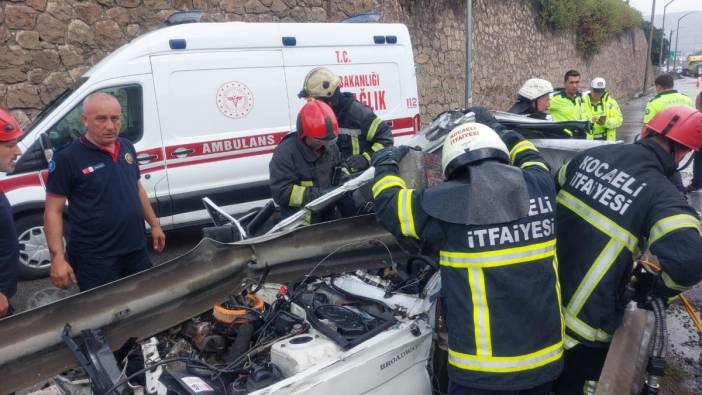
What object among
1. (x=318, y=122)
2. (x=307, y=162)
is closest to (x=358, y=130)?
(x=307, y=162)

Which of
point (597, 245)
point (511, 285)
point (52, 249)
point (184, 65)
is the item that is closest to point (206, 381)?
point (511, 285)

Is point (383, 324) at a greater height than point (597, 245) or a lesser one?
lesser

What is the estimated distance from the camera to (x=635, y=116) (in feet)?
61.3

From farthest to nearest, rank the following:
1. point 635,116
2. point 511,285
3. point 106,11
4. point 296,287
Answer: point 635,116, point 106,11, point 296,287, point 511,285

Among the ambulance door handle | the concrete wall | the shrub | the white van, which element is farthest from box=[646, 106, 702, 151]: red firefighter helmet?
the shrub

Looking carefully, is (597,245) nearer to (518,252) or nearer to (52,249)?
(518,252)

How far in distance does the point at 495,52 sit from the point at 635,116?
6.96 metres

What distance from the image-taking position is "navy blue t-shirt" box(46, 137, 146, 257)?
291cm

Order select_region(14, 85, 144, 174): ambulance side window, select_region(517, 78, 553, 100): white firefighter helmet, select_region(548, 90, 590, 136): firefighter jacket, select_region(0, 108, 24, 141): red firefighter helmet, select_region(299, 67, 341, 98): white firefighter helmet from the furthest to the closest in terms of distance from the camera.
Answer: select_region(548, 90, 590, 136): firefighter jacket, select_region(517, 78, 553, 100): white firefighter helmet, select_region(14, 85, 144, 174): ambulance side window, select_region(299, 67, 341, 98): white firefighter helmet, select_region(0, 108, 24, 141): red firefighter helmet

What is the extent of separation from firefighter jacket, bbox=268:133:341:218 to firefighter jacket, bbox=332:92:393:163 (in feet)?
2.31

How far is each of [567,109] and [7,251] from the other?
5.47 meters

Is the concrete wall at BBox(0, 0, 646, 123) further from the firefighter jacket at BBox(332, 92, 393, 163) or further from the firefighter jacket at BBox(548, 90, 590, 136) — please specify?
the firefighter jacket at BBox(548, 90, 590, 136)

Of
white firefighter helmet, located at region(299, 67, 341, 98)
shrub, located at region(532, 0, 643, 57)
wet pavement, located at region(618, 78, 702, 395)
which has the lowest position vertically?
wet pavement, located at region(618, 78, 702, 395)

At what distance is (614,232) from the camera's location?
2.27m
